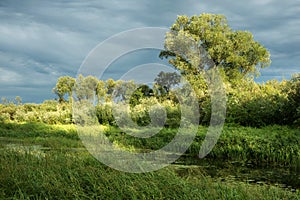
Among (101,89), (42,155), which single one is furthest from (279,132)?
(101,89)

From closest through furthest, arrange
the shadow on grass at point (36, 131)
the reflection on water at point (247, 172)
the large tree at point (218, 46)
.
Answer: the reflection on water at point (247, 172) < the shadow on grass at point (36, 131) < the large tree at point (218, 46)

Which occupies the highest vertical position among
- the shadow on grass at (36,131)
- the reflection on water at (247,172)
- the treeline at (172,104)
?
the treeline at (172,104)

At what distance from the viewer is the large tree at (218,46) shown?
26.9 m

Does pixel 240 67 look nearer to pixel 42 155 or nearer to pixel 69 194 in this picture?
pixel 42 155

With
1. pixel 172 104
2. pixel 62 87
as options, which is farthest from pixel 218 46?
pixel 62 87

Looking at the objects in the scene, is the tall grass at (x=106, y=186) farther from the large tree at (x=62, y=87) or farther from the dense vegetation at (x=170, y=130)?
the large tree at (x=62, y=87)

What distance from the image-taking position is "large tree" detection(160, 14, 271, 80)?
2686cm

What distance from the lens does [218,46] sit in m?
27.0

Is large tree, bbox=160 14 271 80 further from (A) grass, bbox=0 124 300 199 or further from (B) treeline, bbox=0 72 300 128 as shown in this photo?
(A) grass, bbox=0 124 300 199

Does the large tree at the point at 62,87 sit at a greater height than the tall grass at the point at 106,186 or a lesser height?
greater

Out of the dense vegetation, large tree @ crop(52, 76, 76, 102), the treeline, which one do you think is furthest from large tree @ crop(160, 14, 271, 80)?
large tree @ crop(52, 76, 76, 102)

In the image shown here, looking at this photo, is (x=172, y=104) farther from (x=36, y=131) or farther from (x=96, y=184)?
(x=96, y=184)

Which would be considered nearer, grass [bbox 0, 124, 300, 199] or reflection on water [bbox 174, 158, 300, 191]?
grass [bbox 0, 124, 300, 199]

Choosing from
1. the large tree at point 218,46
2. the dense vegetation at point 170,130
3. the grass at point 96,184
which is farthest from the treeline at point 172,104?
the grass at point 96,184
